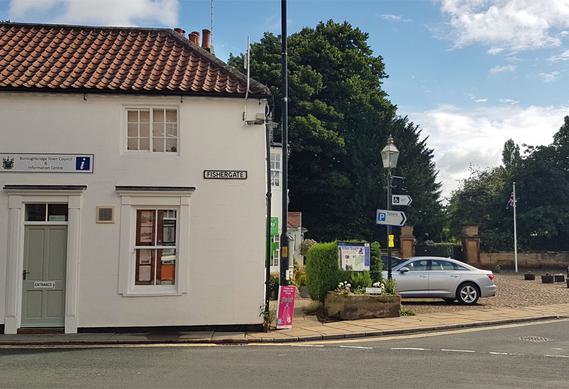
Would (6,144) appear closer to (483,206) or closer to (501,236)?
(501,236)

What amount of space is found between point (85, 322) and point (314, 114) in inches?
1083

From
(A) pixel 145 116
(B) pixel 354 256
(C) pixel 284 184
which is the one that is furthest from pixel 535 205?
(A) pixel 145 116

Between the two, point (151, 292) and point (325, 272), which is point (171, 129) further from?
point (325, 272)

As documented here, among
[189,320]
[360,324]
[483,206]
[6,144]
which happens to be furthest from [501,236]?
[6,144]

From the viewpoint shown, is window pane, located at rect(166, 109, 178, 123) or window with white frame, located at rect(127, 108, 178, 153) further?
window pane, located at rect(166, 109, 178, 123)

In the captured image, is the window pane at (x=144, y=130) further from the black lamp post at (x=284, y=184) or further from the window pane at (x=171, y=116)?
the black lamp post at (x=284, y=184)

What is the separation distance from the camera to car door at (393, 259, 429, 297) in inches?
651

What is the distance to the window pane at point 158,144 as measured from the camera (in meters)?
12.3

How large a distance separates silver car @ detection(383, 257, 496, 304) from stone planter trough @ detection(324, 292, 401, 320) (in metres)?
2.78

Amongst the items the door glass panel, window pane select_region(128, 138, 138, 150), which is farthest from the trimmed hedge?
window pane select_region(128, 138, 138, 150)

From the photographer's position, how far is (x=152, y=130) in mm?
12305

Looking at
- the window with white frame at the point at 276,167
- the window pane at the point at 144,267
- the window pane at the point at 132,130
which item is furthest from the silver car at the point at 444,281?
the window with white frame at the point at 276,167

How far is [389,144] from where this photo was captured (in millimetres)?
16047

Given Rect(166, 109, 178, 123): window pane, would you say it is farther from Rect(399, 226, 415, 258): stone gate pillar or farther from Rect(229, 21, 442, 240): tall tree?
Rect(399, 226, 415, 258): stone gate pillar
